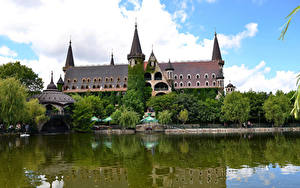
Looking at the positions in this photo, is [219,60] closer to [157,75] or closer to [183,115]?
[157,75]

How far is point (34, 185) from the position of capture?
1298 centimetres

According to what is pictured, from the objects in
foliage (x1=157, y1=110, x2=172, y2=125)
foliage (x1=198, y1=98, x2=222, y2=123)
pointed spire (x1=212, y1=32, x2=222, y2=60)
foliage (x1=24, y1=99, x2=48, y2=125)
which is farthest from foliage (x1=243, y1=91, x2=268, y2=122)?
foliage (x1=24, y1=99, x2=48, y2=125)

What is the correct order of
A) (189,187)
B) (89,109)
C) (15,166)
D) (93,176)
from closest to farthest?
(189,187), (93,176), (15,166), (89,109)

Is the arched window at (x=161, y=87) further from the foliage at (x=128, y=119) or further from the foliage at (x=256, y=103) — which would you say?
the foliage at (x=256, y=103)

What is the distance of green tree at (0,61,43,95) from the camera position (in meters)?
57.9

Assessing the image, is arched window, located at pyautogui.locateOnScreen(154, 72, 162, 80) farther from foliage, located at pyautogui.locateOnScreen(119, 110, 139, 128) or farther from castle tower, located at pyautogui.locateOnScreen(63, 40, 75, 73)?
castle tower, located at pyautogui.locateOnScreen(63, 40, 75, 73)

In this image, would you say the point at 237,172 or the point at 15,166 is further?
the point at 15,166

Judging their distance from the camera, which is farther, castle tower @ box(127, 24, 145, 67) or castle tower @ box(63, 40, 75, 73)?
castle tower @ box(63, 40, 75, 73)

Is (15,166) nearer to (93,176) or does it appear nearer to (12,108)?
(93,176)

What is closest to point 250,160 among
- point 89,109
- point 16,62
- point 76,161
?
point 76,161

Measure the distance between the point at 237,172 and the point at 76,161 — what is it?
12.0 m

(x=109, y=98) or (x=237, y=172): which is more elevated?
(x=109, y=98)

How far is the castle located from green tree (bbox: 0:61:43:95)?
40.3 ft

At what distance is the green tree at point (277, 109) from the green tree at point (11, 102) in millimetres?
46649
